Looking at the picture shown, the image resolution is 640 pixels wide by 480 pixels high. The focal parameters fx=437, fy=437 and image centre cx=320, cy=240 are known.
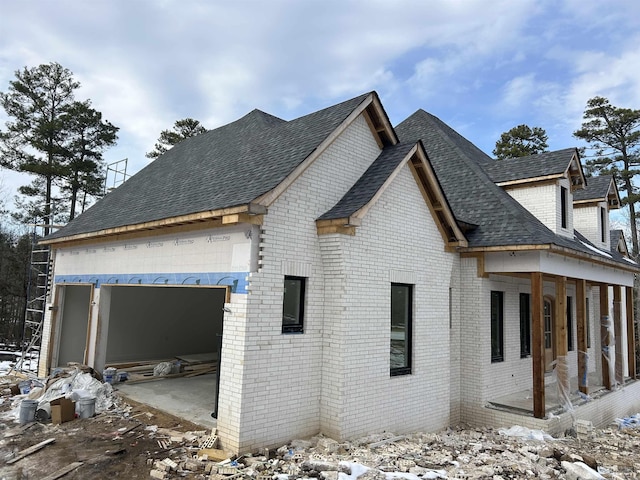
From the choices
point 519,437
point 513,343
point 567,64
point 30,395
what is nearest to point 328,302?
point 519,437

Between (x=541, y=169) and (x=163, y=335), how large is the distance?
47.0 feet

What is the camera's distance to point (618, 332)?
1658 cm

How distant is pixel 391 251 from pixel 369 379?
2647 millimetres

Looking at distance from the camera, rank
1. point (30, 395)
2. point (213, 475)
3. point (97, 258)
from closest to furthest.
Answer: point (213, 475)
point (30, 395)
point (97, 258)

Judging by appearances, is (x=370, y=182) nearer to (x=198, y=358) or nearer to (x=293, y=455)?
(x=293, y=455)

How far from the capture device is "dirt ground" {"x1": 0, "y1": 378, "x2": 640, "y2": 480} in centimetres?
643

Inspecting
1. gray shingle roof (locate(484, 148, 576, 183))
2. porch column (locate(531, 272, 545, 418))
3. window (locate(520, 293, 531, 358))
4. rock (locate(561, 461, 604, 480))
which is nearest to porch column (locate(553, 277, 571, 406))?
porch column (locate(531, 272, 545, 418))

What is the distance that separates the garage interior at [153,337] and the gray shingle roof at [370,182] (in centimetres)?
532

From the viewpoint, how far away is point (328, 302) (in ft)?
27.6

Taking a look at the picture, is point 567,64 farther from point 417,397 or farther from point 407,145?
point 417,397

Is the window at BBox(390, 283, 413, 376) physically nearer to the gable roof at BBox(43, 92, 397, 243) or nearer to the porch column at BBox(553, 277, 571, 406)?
the gable roof at BBox(43, 92, 397, 243)

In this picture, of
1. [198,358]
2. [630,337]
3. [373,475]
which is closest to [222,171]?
[373,475]

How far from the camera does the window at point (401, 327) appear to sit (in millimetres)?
9445

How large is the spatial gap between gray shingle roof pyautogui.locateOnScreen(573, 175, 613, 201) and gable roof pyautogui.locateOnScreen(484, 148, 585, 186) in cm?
390
